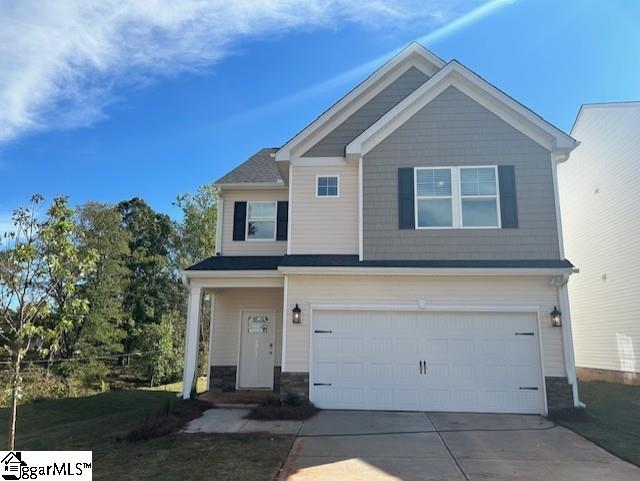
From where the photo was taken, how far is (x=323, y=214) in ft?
37.7

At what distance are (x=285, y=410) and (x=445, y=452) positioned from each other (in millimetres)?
3618

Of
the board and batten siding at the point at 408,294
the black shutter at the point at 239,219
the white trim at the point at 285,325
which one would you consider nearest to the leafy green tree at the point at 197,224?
the black shutter at the point at 239,219

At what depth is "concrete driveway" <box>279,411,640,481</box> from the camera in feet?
→ 19.6

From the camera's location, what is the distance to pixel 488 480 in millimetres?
5727

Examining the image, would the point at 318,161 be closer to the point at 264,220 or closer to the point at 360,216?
the point at 360,216

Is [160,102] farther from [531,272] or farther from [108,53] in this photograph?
[531,272]

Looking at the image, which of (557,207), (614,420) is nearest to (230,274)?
(557,207)

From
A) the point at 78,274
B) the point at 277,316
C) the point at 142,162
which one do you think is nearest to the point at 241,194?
the point at 277,316

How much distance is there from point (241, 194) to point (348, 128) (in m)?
4.00

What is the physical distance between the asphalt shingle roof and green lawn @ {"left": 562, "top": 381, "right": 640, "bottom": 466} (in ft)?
30.6

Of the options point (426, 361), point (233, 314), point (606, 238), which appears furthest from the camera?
point (606, 238)

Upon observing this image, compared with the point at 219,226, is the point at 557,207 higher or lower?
Answer: lower

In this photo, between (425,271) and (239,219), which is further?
(239,219)

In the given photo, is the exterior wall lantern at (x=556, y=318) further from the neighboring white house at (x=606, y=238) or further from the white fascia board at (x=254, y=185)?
the white fascia board at (x=254, y=185)
